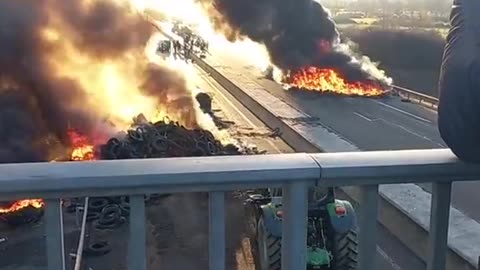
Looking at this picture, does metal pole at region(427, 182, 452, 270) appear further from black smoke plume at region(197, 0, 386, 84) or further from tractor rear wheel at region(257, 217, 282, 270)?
black smoke plume at region(197, 0, 386, 84)

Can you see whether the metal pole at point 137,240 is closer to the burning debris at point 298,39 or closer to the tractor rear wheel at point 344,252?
the tractor rear wheel at point 344,252

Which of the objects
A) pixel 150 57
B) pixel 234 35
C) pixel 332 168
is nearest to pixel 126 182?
pixel 332 168

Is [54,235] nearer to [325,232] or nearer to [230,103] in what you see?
[325,232]

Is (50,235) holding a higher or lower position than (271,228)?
higher

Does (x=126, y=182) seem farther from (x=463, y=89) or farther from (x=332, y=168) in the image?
(x=463, y=89)

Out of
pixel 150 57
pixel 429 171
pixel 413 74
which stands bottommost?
pixel 413 74

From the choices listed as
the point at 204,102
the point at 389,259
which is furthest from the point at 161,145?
the point at 204,102
